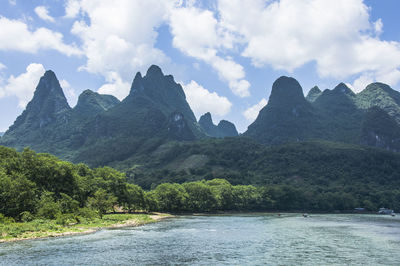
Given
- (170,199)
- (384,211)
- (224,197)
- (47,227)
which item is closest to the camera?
(47,227)

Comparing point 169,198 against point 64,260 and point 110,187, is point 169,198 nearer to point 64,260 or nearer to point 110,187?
point 110,187

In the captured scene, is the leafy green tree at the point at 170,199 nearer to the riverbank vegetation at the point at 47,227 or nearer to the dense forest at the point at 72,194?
the dense forest at the point at 72,194

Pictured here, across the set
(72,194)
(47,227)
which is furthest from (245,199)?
(47,227)

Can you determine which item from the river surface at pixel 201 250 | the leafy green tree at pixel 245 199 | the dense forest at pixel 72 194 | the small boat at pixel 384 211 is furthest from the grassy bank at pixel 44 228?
the small boat at pixel 384 211

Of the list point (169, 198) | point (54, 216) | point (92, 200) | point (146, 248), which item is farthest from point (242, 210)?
point (146, 248)

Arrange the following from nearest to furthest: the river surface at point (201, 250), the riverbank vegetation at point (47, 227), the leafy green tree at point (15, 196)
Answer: the river surface at point (201, 250), the riverbank vegetation at point (47, 227), the leafy green tree at point (15, 196)

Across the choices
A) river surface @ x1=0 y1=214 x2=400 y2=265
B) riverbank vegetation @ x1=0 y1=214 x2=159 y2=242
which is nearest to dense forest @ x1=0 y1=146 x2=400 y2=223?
riverbank vegetation @ x1=0 y1=214 x2=159 y2=242

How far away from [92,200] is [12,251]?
58932mm

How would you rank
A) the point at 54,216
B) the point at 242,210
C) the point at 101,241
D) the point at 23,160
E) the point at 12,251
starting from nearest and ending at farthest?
the point at 12,251
the point at 101,241
the point at 54,216
the point at 23,160
the point at 242,210

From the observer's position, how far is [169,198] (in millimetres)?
159875

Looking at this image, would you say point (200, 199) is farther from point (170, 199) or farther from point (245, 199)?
point (245, 199)

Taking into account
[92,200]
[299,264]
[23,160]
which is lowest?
[299,264]

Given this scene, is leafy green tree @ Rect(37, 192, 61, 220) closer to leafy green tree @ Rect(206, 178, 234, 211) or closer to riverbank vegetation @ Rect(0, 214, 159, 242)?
riverbank vegetation @ Rect(0, 214, 159, 242)

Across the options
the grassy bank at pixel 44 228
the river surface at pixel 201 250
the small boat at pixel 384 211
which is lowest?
the river surface at pixel 201 250
